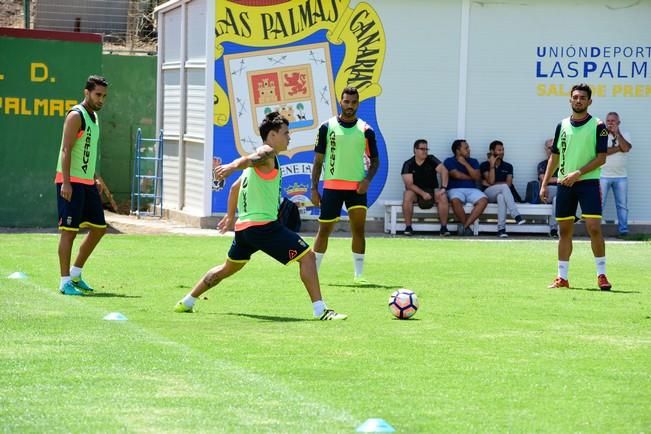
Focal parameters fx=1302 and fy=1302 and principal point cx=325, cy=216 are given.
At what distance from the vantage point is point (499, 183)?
2459cm

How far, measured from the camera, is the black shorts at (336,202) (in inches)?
613

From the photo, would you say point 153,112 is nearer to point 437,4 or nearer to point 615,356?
point 437,4

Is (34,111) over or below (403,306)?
over

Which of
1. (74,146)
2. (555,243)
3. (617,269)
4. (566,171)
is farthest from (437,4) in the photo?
(74,146)

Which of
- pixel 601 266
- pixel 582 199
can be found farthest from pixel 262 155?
pixel 601 266

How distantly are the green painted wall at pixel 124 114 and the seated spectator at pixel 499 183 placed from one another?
9.17 metres

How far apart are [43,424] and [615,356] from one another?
465 centimetres

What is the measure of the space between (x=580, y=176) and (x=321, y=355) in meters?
6.53

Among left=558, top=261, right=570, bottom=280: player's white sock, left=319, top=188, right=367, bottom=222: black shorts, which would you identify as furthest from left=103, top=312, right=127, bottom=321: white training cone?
left=558, top=261, right=570, bottom=280: player's white sock

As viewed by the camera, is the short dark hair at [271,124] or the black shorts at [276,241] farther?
the black shorts at [276,241]

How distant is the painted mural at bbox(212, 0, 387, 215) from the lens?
2430cm

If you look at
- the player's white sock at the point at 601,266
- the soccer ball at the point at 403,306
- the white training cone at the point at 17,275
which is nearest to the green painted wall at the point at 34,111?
the white training cone at the point at 17,275

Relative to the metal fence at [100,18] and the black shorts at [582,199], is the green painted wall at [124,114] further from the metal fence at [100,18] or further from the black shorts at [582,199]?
the black shorts at [582,199]

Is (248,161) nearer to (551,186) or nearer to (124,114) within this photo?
(551,186)
